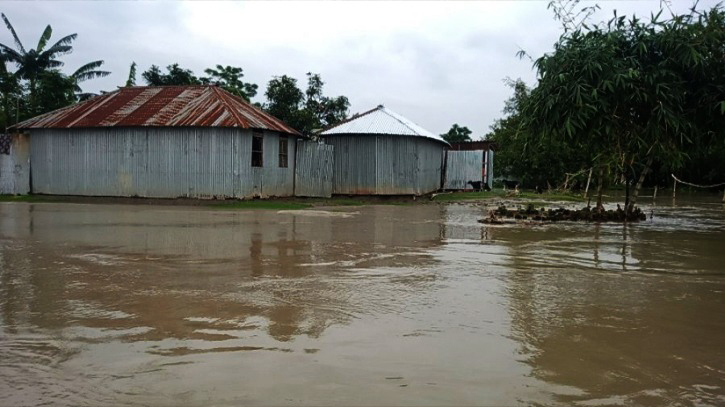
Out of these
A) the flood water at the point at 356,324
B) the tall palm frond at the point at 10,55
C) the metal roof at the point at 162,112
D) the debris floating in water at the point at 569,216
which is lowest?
the flood water at the point at 356,324

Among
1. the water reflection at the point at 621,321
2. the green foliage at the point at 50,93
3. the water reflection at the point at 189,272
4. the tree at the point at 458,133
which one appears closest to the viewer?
the water reflection at the point at 621,321

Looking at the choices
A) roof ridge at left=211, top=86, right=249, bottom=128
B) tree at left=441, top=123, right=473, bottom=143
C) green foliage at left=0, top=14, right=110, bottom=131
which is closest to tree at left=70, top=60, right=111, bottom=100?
green foliage at left=0, top=14, right=110, bottom=131

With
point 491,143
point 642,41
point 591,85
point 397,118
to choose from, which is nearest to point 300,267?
point 591,85

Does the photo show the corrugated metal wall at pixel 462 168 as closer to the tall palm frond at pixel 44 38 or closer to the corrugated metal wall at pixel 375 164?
the corrugated metal wall at pixel 375 164

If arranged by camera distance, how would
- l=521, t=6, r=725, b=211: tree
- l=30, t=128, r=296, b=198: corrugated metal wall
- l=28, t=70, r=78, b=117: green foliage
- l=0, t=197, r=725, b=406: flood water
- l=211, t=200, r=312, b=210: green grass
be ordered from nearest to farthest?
l=0, t=197, r=725, b=406: flood water → l=521, t=6, r=725, b=211: tree → l=211, t=200, r=312, b=210: green grass → l=30, t=128, r=296, b=198: corrugated metal wall → l=28, t=70, r=78, b=117: green foliage

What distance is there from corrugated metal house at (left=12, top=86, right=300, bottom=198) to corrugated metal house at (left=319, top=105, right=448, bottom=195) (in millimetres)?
2765

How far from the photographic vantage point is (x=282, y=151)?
23984 millimetres

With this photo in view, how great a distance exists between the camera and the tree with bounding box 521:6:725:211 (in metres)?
12.9

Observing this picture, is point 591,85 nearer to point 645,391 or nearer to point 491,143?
point 645,391

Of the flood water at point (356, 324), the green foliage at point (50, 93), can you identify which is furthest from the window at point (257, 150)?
the green foliage at point (50, 93)

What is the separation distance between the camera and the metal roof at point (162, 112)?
21719 millimetres

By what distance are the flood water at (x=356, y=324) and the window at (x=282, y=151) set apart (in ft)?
46.2

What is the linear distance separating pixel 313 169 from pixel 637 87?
14.9 metres

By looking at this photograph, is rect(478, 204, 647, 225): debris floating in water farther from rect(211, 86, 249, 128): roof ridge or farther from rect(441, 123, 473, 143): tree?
rect(441, 123, 473, 143): tree
